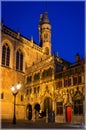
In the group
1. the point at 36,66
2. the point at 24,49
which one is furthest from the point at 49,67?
the point at 24,49

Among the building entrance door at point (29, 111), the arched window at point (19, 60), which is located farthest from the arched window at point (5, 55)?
the building entrance door at point (29, 111)

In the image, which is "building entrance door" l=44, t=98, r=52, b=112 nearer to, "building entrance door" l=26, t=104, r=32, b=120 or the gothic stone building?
the gothic stone building

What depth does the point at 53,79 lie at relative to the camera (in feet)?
102

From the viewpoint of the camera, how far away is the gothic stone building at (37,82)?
27.2 meters

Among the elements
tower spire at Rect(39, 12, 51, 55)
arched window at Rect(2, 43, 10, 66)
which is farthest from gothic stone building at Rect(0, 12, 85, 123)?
tower spire at Rect(39, 12, 51, 55)

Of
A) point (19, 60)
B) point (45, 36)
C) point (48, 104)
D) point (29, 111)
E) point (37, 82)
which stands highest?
point (45, 36)

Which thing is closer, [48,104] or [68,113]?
[68,113]

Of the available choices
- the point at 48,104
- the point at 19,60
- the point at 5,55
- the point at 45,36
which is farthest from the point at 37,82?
the point at 45,36

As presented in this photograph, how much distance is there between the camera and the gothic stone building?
27219 mm

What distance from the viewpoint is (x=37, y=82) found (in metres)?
34.8

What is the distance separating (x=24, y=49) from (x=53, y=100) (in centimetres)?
1471

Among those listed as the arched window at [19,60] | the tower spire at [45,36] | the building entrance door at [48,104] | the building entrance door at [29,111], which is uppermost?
the tower spire at [45,36]

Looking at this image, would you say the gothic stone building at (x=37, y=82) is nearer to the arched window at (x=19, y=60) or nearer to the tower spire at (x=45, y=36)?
the arched window at (x=19, y=60)

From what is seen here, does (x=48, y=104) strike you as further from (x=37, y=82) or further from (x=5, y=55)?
(x=5, y=55)
